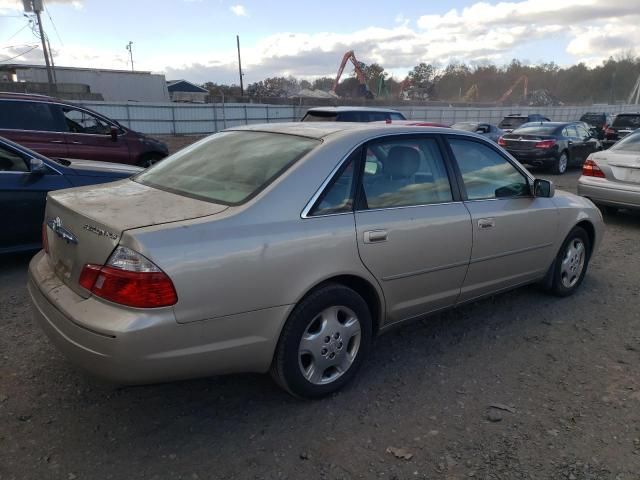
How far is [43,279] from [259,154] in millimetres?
1408

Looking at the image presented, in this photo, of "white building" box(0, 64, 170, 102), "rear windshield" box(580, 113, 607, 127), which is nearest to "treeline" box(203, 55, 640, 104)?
"white building" box(0, 64, 170, 102)

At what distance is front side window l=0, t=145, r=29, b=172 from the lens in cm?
493

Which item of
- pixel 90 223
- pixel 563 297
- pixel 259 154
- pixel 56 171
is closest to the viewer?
pixel 90 223

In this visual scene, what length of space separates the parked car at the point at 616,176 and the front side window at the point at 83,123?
26.7ft

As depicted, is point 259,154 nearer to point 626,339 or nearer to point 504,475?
point 504,475

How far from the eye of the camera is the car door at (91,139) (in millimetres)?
8422

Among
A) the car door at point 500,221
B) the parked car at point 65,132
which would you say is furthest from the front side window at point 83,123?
the car door at point 500,221

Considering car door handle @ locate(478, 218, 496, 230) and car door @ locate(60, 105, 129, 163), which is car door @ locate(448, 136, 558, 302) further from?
car door @ locate(60, 105, 129, 163)

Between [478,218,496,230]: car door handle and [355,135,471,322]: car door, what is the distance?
127 millimetres

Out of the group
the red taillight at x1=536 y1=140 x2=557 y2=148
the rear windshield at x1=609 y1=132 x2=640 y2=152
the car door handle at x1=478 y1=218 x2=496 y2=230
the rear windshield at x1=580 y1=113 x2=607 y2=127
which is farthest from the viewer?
the rear windshield at x1=580 y1=113 x2=607 y2=127

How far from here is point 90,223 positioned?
248cm

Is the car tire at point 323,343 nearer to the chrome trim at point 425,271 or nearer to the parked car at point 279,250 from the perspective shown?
the parked car at point 279,250

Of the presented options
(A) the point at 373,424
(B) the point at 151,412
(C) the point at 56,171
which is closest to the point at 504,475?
(A) the point at 373,424

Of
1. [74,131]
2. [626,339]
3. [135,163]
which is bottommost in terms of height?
[626,339]
